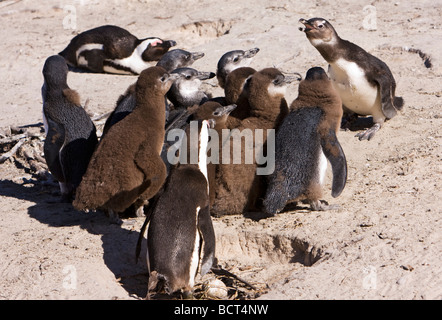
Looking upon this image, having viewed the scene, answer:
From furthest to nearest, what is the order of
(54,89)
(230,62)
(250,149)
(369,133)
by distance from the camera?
(230,62), (369,133), (54,89), (250,149)

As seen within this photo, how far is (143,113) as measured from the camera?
476 centimetres

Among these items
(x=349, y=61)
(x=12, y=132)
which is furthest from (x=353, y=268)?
(x=12, y=132)

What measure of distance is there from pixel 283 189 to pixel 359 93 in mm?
1865

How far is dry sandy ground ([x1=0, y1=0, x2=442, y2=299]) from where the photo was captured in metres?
3.89

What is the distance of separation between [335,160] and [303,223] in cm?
48

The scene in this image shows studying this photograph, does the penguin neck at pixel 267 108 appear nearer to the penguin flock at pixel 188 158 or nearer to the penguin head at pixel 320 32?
the penguin flock at pixel 188 158

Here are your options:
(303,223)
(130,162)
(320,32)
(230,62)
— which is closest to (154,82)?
(130,162)

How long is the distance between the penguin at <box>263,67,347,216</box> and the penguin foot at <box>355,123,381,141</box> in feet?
3.96

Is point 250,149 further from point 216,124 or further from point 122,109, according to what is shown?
point 122,109

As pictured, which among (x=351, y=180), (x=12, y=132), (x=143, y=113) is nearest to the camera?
(x=143, y=113)

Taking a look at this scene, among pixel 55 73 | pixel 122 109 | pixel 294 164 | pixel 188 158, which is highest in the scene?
pixel 55 73

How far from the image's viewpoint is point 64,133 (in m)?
5.33

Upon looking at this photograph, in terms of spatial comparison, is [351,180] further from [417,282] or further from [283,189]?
[417,282]

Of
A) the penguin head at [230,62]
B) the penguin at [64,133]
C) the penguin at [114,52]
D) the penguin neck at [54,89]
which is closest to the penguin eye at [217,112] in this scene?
the penguin at [64,133]
